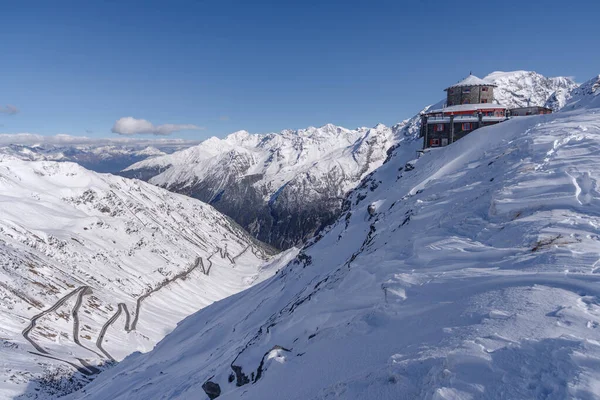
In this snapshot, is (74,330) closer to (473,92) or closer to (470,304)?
(470,304)

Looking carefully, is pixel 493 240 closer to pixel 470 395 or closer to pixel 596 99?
pixel 470 395

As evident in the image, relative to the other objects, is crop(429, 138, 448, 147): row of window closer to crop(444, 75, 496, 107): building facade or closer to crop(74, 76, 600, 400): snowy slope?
crop(444, 75, 496, 107): building facade

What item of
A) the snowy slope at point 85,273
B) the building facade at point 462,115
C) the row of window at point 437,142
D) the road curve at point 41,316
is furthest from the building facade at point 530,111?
the road curve at point 41,316

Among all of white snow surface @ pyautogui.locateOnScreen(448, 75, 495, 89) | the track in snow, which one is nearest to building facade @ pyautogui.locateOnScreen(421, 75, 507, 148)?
white snow surface @ pyautogui.locateOnScreen(448, 75, 495, 89)

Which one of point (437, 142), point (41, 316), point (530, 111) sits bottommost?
point (41, 316)

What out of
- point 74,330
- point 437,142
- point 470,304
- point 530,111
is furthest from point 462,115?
point 74,330

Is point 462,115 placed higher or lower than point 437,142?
higher
